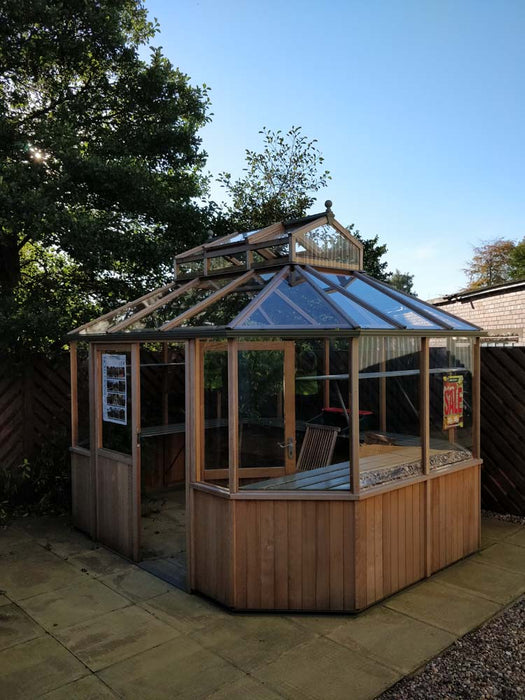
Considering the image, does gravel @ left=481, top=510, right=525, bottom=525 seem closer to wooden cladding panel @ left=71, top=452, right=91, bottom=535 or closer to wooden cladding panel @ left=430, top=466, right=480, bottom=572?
wooden cladding panel @ left=430, top=466, right=480, bottom=572

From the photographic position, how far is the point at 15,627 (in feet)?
11.7

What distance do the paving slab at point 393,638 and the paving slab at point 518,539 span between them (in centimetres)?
206

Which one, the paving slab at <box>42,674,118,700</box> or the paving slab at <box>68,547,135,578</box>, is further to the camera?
the paving slab at <box>68,547,135,578</box>

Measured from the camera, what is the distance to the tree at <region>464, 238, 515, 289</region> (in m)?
33.7

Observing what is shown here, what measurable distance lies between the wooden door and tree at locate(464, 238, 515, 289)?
32387 mm

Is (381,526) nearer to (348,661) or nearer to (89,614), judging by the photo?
(348,661)

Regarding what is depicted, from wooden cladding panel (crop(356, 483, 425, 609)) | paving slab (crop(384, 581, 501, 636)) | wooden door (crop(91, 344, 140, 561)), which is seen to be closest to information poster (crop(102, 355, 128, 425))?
wooden door (crop(91, 344, 140, 561))

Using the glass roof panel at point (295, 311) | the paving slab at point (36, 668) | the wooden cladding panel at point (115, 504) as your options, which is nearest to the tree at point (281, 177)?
the glass roof panel at point (295, 311)

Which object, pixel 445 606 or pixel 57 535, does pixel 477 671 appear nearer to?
pixel 445 606

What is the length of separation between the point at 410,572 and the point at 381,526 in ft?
A: 2.05

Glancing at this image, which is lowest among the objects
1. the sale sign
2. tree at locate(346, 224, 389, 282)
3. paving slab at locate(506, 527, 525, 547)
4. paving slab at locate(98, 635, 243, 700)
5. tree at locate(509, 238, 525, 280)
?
paving slab at locate(506, 527, 525, 547)

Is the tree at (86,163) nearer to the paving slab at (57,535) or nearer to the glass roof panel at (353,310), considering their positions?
the paving slab at (57,535)

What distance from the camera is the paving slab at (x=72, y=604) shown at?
3.68 meters

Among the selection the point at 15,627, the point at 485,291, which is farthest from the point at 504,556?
the point at 485,291
